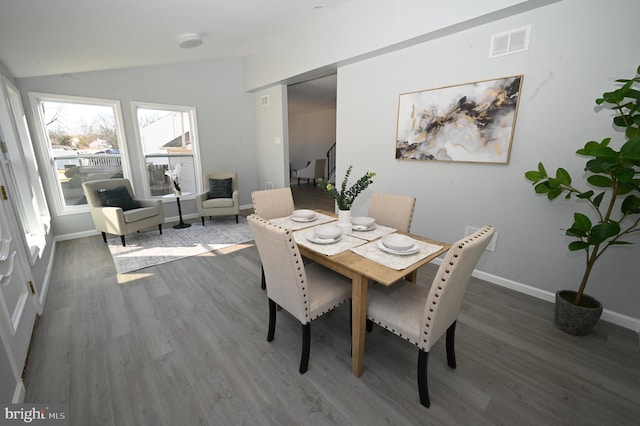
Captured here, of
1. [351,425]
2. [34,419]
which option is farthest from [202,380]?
[351,425]

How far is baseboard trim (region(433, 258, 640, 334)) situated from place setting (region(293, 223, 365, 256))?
1762 millimetres

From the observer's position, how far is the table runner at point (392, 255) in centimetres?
148

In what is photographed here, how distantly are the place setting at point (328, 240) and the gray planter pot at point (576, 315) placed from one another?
5.34 feet

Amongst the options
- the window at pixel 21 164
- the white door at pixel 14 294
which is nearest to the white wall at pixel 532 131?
the white door at pixel 14 294

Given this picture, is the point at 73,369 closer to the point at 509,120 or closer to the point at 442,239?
the point at 442,239

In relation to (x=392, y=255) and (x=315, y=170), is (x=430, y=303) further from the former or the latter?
(x=315, y=170)

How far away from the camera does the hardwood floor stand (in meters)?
1.40

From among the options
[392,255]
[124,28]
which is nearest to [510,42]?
[392,255]

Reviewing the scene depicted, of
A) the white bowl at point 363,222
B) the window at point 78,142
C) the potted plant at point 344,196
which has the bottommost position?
the white bowl at point 363,222

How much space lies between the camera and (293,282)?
59.3 inches

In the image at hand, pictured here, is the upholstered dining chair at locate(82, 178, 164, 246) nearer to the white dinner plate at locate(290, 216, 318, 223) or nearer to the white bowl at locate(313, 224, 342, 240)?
the white dinner plate at locate(290, 216, 318, 223)

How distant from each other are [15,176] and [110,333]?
2.29m

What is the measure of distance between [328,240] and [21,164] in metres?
3.73

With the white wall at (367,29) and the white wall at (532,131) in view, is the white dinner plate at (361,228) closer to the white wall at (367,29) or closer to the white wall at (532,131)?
the white wall at (532,131)
